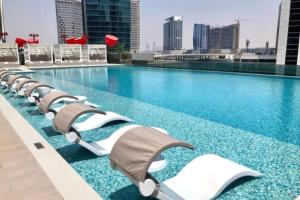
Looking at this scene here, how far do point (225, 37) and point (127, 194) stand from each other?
7232 inches

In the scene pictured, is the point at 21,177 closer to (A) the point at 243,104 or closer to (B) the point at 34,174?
(B) the point at 34,174

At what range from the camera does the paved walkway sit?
327 cm

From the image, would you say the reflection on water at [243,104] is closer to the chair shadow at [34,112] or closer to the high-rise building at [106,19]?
the chair shadow at [34,112]

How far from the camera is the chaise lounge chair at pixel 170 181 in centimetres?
284

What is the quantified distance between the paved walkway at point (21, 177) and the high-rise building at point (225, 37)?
173m

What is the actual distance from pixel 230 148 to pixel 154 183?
9.79 feet

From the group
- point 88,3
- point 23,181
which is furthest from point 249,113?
point 88,3

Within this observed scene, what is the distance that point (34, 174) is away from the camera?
12.5ft

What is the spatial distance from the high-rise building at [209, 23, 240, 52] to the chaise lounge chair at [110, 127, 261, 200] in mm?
172057

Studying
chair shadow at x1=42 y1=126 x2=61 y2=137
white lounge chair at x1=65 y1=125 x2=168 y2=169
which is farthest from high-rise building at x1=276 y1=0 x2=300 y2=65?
white lounge chair at x1=65 y1=125 x2=168 y2=169

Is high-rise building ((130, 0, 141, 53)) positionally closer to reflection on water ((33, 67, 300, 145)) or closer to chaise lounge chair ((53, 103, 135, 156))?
reflection on water ((33, 67, 300, 145))

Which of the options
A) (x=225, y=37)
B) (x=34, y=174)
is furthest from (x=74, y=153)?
(x=225, y=37)

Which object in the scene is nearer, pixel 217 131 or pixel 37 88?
pixel 217 131

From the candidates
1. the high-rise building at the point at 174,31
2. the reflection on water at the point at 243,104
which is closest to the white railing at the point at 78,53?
the reflection on water at the point at 243,104
